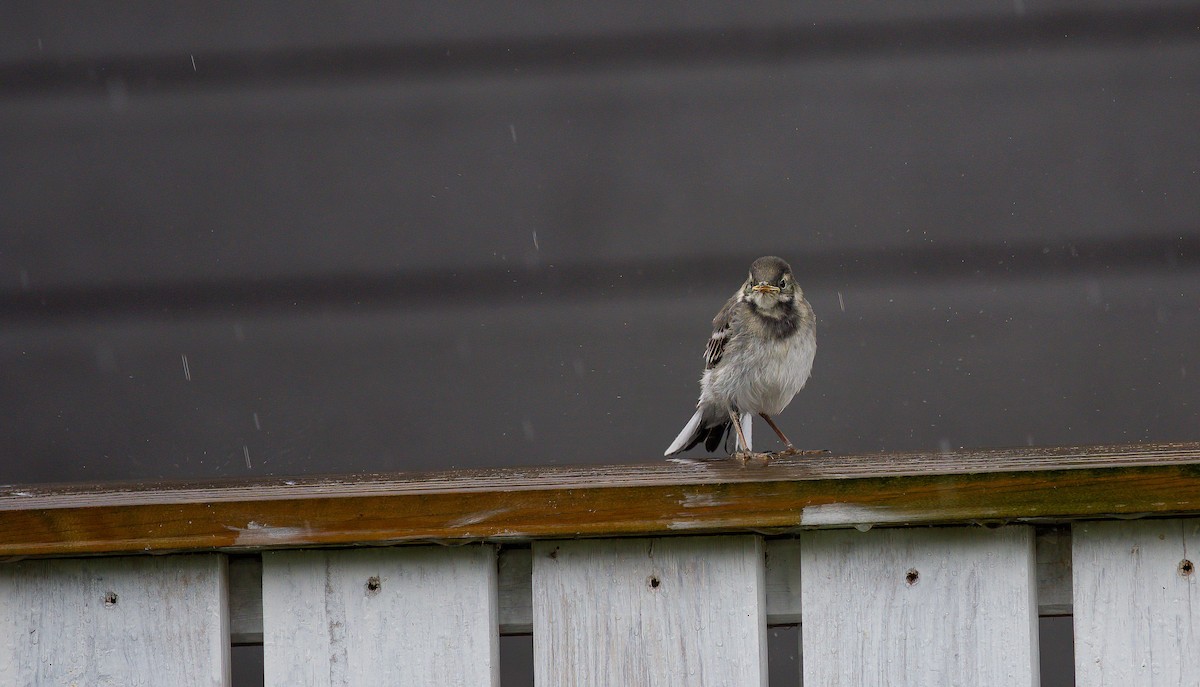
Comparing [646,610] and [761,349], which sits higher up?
[761,349]

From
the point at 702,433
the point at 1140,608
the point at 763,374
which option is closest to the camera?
the point at 1140,608

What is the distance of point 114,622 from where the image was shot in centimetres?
126

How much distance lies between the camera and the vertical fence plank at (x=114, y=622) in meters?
1.26

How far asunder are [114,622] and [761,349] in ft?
6.61

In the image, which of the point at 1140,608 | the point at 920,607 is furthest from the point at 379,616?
the point at 1140,608

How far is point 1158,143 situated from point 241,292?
298cm

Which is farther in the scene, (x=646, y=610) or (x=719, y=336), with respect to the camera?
(x=719, y=336)

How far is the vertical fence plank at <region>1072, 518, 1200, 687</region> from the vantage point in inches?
47.0

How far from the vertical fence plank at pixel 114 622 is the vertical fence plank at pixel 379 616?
0.24ft

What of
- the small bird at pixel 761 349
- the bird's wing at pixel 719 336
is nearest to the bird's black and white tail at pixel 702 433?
the small bird at pixel 761 349

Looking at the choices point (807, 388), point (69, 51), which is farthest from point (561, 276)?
point (69, 51)

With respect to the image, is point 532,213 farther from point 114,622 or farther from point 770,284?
point 114,622

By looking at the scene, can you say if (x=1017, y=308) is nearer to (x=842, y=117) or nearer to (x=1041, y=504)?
(x=842, y=117)

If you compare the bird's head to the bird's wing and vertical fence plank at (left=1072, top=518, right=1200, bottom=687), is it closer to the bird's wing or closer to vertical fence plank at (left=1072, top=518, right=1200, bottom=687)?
the bird's wing
